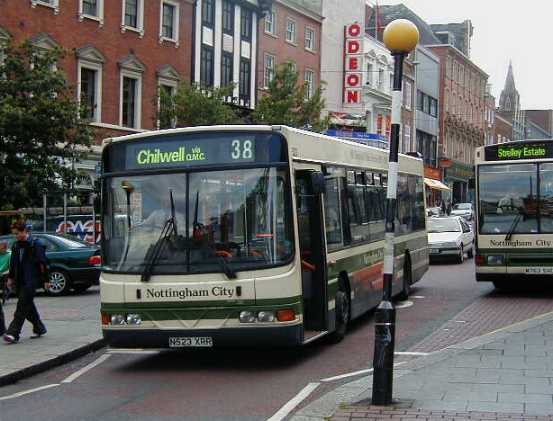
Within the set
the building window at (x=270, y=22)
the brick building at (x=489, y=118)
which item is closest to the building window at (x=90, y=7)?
the building window at (x=270, y=22)

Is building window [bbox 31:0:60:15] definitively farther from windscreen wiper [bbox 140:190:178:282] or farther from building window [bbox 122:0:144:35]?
windscreen wiper [bbox 140:190:178:282]

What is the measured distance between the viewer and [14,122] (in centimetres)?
2369

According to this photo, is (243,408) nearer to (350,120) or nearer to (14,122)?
(14,122)

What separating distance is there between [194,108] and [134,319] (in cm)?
2269

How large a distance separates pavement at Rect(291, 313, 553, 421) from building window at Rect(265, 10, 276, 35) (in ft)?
118

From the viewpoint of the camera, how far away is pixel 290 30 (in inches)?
1908

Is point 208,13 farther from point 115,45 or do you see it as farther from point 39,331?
point 39,331

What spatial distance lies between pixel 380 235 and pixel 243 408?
717cm

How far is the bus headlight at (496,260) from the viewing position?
1783 centimetres

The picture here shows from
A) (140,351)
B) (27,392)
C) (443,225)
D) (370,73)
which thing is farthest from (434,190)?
(27,392)

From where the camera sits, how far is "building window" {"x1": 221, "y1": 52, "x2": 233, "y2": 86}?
4147cm

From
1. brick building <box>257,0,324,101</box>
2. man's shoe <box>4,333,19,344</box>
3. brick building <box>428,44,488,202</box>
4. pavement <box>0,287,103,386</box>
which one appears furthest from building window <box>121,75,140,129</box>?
brick building <box>428,44,488,202</box>

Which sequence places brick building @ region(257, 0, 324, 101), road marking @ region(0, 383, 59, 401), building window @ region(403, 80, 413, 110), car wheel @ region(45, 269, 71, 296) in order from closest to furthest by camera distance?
road marking @ region(0, 383, 59, 401)
car wheel @ region(45, 269, 71, 296)
brick building @ region(257, 0, 324, 101)
building window @ region(403, 80, 413, 110)

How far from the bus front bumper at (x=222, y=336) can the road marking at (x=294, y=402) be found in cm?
79
